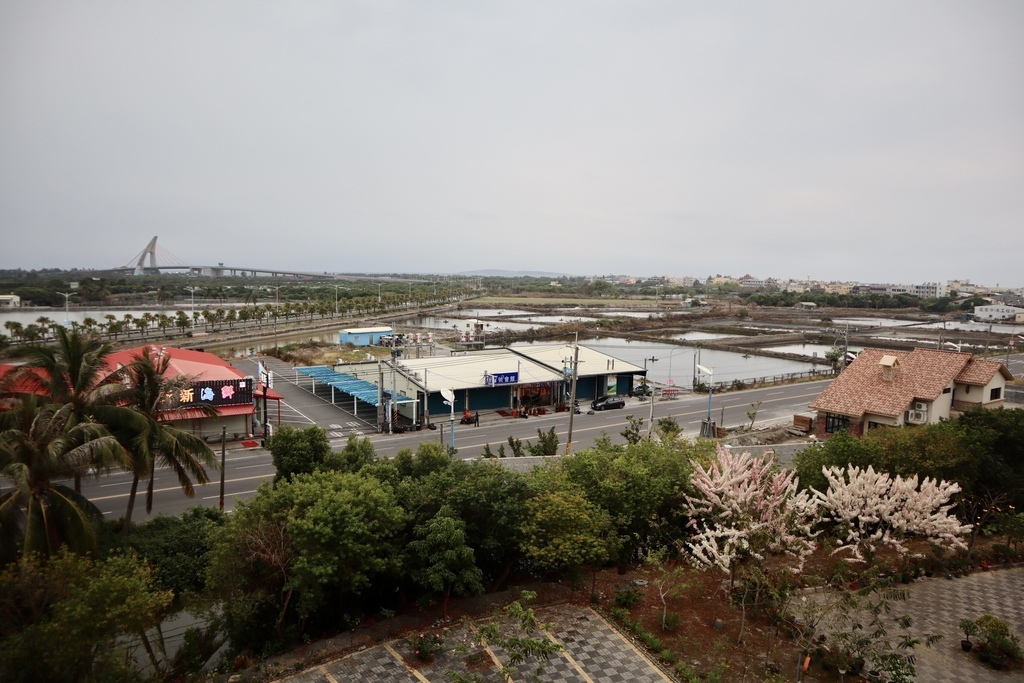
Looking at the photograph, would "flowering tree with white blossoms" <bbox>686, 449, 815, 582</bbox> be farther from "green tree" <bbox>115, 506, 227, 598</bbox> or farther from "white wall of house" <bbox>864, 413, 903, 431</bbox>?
"white wall of house" <bbox>864, 413, 903, 431</bbox>

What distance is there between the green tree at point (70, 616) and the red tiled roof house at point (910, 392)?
28.2 meters

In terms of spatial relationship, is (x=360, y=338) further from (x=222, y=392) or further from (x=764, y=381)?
(x=764, y=381)

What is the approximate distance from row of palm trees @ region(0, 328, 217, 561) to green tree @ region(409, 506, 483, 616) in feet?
24.6

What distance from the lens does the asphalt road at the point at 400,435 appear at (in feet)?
74.3

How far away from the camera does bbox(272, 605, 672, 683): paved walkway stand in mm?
11930

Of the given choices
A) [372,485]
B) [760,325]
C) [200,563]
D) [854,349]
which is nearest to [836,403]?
[372,485]

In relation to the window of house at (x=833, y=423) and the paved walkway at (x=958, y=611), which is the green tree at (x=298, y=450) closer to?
the paved walkway at (x=958, y=611)

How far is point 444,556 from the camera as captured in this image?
13.2 metres

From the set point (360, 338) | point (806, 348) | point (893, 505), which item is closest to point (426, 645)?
point (893, 505)

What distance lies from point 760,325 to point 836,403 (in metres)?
73.3

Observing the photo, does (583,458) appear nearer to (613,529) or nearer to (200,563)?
(613,529)

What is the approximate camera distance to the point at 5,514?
13.1 m

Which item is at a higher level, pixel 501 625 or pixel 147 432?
pixel 147 432

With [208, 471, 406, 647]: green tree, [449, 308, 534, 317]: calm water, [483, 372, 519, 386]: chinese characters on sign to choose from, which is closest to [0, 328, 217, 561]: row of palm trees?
[208, 471, 406, 647]: green tree
